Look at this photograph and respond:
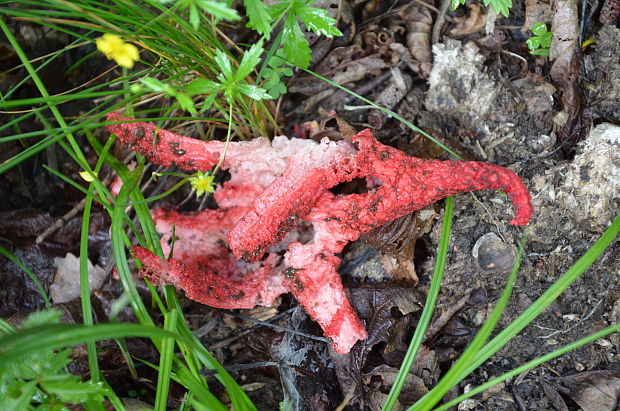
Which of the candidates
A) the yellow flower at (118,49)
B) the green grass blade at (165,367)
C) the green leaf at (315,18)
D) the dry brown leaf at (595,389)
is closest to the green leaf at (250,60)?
the green leaf at (315,18)

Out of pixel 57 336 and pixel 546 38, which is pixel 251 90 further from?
pixel 546 38

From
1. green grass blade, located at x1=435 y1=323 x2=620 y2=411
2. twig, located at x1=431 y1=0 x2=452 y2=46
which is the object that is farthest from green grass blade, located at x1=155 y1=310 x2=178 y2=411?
twig, located at x1=431 y1=0 x2=452 y2=46

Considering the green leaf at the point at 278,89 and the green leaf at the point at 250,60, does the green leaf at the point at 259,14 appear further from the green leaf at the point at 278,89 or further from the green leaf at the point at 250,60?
the green leaf at the point at 278,89

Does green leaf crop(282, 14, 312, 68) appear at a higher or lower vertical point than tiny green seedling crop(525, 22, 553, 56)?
Answer: higher

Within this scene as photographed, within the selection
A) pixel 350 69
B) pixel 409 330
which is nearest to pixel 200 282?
pixel 409 330

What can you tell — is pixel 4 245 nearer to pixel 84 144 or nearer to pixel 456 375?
pixel 84 144

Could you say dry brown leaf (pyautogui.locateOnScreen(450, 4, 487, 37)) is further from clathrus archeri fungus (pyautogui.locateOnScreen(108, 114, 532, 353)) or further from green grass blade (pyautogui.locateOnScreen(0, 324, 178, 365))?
green grass blade (pyautogui.locateOnScreen(0, 324, 178, 365))
